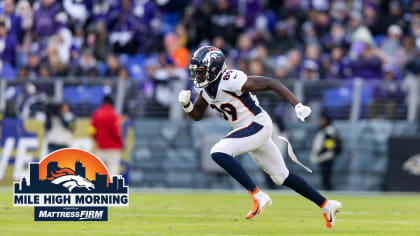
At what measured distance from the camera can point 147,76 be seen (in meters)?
19.8

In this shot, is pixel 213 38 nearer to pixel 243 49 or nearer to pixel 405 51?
pixel 243 49

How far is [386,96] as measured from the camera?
1852 centimetres

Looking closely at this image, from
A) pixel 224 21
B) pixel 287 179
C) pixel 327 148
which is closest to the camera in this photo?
pixel 287 179

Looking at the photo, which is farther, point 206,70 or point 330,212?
point 206,70

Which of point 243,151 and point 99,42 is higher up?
point 99,42

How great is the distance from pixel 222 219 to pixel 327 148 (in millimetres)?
8343

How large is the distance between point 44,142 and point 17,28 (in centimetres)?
394

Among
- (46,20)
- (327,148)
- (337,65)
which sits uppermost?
(46,20)

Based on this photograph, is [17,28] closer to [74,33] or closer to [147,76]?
[74,33]

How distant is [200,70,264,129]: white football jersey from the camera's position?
1017 cm

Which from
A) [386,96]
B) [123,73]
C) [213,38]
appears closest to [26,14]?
[123,73]

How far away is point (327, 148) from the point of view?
61.5 ft
